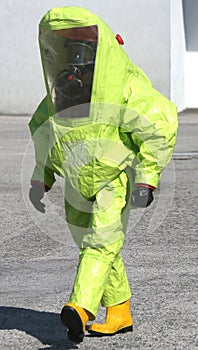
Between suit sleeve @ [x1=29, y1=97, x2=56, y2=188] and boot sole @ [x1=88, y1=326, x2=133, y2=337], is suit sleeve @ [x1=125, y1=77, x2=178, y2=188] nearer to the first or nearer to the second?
suit sleeve @ [x1=29, y1=97, x2=56, y2=188]

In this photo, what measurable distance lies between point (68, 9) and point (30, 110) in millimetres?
19209

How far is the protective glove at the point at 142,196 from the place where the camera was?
508 cm

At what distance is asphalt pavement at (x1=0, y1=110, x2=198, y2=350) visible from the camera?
17.7ft

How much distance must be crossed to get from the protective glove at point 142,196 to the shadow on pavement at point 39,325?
0.82 m

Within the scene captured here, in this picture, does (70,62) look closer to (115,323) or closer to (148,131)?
(148,131)

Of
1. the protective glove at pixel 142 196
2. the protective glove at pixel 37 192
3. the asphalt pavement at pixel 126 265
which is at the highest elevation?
the protective glove at pixel 142 196

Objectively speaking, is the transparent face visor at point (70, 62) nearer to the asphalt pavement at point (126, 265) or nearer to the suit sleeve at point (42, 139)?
the suit sleeve at point (42, 139)

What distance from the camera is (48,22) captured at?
16.8ft

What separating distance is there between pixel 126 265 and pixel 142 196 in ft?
7.54

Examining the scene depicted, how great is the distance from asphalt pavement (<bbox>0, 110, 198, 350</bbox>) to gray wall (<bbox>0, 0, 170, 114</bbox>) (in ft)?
39.3

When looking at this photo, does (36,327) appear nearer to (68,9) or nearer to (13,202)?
(68,9)

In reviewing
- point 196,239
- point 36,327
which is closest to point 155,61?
point 196,239

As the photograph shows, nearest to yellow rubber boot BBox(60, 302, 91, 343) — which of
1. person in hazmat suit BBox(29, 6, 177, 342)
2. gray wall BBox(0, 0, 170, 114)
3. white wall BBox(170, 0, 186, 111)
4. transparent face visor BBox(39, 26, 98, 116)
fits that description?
person in hazmat suit BBox(29, 6, 177, 342)

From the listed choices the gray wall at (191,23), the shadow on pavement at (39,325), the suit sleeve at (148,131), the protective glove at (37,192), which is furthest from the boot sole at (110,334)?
the gray wall at (191,23)
